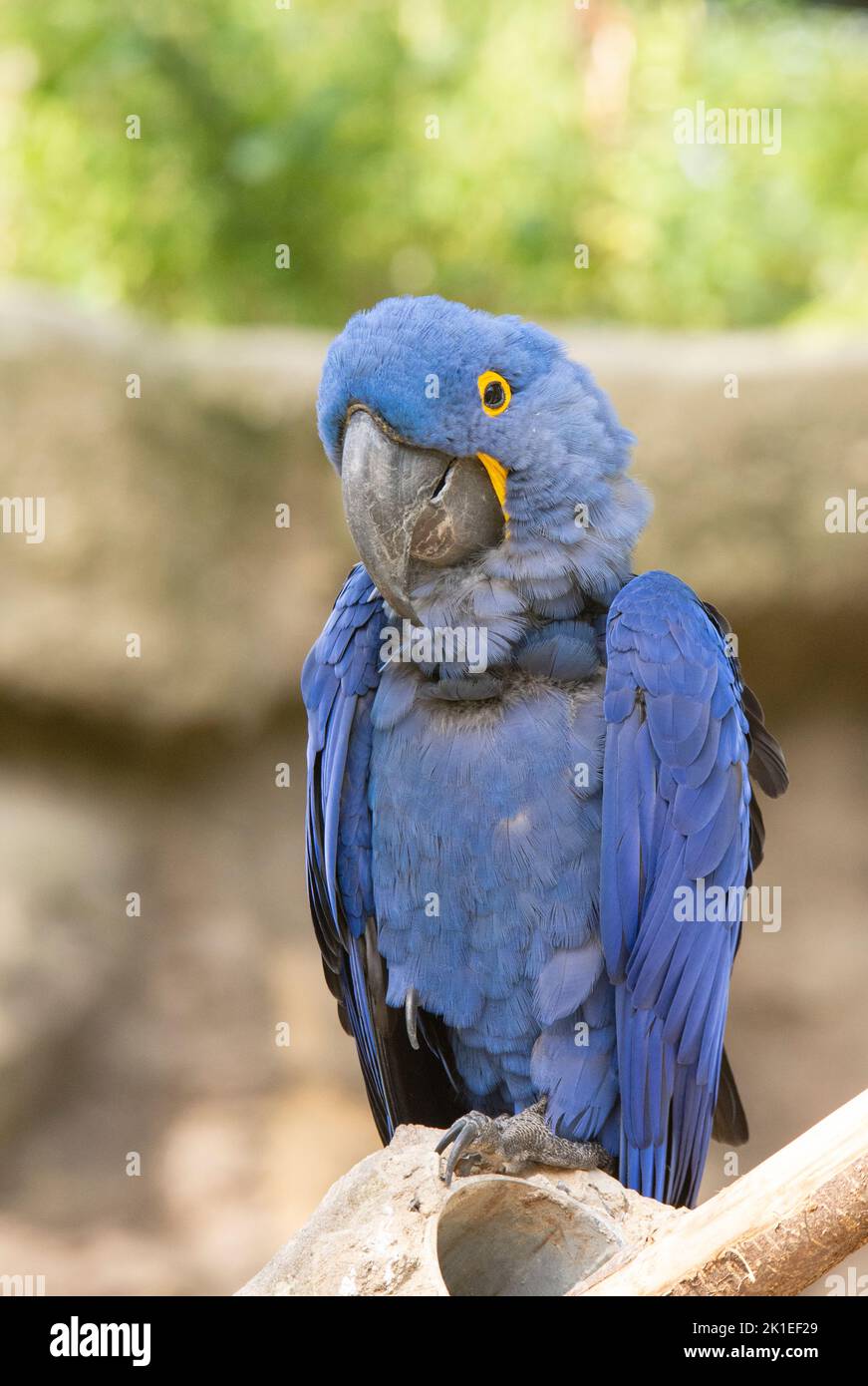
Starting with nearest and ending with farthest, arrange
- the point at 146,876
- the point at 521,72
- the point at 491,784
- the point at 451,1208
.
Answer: the point at 451,1208 < the point at 491,784 < the point at 146,876 < the point at 521,72

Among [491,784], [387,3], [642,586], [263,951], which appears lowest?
[263,951]

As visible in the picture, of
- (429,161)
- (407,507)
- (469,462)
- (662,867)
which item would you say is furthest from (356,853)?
(429,161)

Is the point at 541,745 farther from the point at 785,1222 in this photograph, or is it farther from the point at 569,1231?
the point at 785,1222

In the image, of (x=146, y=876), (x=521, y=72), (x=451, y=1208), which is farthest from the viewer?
(x=521, y=72)

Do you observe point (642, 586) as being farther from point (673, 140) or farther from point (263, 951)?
point (673, 140)

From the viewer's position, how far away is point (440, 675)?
9.52 ft

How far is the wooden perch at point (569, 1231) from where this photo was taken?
73.1 inches

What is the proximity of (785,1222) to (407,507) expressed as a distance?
1.54 meters

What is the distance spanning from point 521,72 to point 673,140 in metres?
0.96

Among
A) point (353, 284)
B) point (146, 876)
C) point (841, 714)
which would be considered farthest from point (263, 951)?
point (353, 284)

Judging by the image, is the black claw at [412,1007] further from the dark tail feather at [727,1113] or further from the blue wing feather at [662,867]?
the dark tail feather at [727,1113]

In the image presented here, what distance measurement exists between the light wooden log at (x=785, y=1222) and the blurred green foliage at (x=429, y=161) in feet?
19.9
